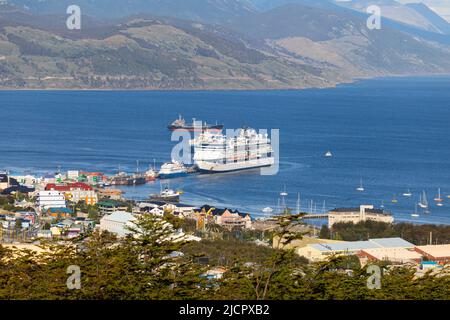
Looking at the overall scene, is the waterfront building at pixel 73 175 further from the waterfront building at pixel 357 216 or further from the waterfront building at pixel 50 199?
the waterfront building at pixel 357 216

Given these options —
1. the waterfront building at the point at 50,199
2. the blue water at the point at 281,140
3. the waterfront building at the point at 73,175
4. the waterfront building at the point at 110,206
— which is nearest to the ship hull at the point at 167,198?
the blue water at the point at 281,140

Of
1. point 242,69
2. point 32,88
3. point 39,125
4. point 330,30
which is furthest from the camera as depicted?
point 330,30

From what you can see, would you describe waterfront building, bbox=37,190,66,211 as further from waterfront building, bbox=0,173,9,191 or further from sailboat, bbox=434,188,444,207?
sailboat, bbox=434,188,444,207

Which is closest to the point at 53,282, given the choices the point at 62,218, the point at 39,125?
the point at 62,218

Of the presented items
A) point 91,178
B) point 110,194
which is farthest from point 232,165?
point 110,194

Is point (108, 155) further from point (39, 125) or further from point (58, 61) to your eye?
point (58, 61)

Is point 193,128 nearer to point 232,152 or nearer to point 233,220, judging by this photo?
point 232,152
